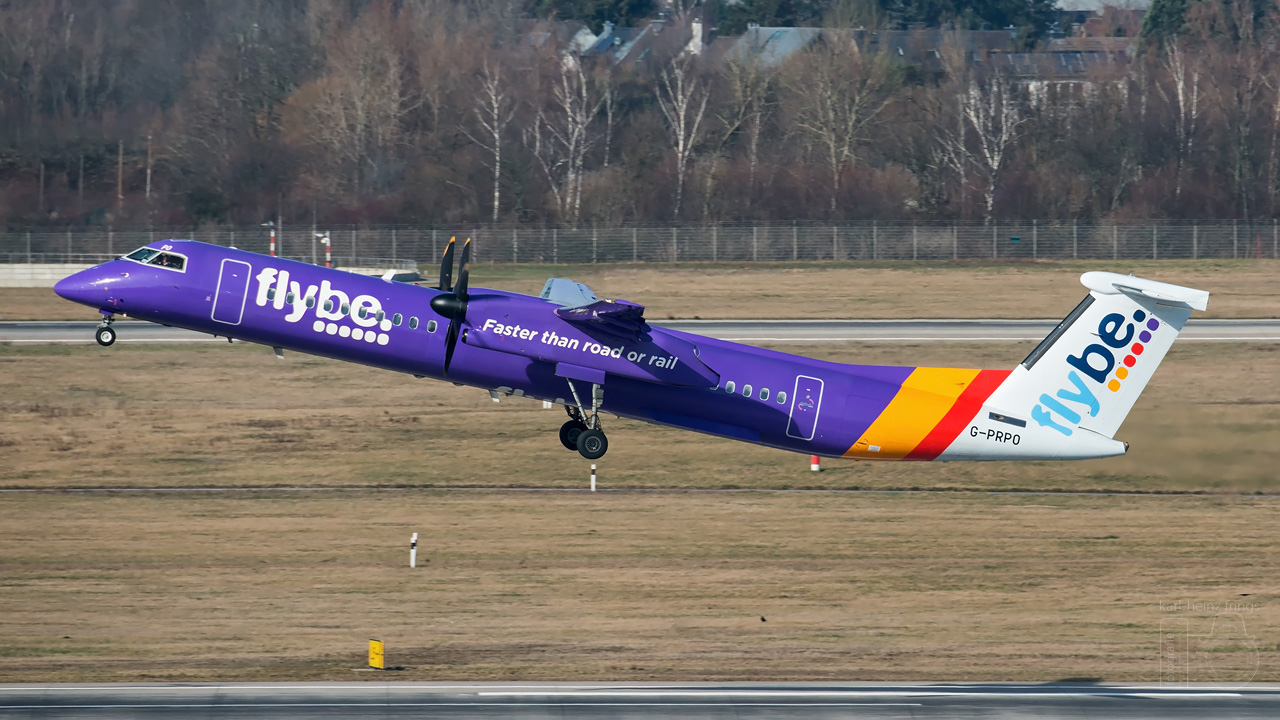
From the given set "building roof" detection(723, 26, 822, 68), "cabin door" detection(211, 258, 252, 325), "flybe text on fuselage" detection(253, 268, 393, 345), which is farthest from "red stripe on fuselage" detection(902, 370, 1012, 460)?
"building roof" detection(723, 26, 822, 68)

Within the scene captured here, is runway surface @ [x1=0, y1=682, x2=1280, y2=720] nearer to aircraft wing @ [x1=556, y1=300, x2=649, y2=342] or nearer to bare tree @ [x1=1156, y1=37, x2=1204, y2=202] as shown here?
aircraft wing @ [x1=556, y1=300, x2=649, y2=342]

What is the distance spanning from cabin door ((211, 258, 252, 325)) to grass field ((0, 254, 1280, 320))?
38.0m

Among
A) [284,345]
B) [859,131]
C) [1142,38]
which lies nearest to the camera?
[284,345]

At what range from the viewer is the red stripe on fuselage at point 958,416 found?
31500 millimetres

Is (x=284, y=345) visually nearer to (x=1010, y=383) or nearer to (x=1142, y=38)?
(x=1010, y=383)

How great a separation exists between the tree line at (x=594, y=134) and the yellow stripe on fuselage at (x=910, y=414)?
59.1 m

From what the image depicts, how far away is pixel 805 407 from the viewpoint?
100.0 ft

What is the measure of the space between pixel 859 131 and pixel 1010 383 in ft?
223

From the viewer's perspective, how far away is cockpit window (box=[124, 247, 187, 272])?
29.2 metres

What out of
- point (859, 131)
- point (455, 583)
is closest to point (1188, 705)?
point (455, 583)

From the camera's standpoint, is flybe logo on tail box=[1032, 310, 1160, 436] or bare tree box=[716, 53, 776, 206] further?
bare tree box=[716, 53, 776, 206]

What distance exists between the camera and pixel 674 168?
9425cm

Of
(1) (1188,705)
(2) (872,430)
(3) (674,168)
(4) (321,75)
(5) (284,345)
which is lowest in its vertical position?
A: (1) (1188,705)

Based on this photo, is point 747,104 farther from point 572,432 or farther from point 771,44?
point 572,432
